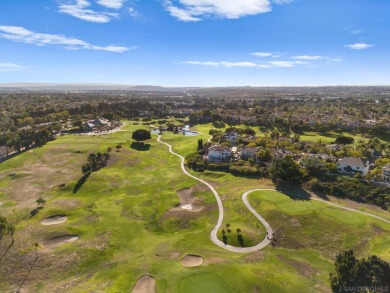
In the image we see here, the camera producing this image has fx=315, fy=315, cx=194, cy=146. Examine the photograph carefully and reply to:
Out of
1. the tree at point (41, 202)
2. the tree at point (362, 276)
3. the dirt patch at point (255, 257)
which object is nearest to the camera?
the tree at point (362, 276)

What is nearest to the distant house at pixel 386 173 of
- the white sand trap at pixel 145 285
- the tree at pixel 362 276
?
the tree at pixel 362 276

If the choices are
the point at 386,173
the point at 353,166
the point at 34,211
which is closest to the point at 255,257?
the point at 34,211

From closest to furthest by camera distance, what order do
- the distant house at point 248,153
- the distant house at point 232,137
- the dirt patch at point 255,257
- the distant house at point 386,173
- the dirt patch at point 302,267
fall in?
the dirt patch at point 302,267
the dirt patch at point 255,257
the distant house at point 386,173
the distant house at point 248,153
the distant house at point 232,137

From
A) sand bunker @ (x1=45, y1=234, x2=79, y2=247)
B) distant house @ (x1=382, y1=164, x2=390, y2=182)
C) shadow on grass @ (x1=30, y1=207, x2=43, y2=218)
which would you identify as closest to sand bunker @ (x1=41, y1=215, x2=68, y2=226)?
shadow on grass @ (x1=30, y1=207, x2=43, y2=218)

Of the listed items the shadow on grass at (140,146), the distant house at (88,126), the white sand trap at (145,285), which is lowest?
the white sand trap at (145,285)

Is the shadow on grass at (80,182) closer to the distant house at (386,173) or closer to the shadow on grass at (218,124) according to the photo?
the distant house at (386,173)

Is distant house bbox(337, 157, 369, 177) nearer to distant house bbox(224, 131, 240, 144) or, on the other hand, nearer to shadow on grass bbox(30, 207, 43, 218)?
distant house bbox(224, 131, 240, 144)

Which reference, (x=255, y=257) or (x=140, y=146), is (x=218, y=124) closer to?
(x=140, y=146)
